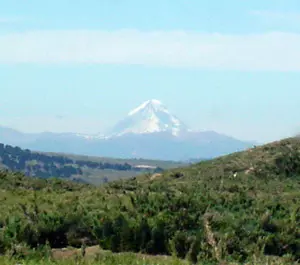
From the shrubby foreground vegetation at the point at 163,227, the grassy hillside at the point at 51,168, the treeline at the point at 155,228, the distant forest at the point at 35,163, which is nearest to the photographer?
the shrubby foreground vegetation at the point at 163,227

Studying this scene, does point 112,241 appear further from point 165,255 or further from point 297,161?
point 297,161

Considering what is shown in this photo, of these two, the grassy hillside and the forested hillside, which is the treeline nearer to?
the grassy hillside

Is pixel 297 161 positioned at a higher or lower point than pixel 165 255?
higher

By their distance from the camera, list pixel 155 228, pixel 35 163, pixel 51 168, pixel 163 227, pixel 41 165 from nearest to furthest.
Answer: pixel 155 228
pixel 163 227
pixel 51 168
pixel 35 163
pixel 41 165

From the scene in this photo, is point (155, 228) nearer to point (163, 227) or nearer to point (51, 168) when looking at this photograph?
point (163, 227)

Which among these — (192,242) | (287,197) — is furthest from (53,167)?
(192,242)

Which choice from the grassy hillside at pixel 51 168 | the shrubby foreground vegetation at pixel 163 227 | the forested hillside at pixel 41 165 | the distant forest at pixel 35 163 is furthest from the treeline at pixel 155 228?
the distant forest at pixel 35 163

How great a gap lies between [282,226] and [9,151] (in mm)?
172445

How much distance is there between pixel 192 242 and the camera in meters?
13.4

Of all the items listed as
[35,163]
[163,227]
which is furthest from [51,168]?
[163,227]

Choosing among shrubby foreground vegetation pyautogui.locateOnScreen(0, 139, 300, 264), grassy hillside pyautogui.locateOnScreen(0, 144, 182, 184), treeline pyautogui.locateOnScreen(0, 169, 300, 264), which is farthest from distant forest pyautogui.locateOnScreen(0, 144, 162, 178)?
treeline pyautogui.locateOnScreen(0, 169, 300, 264)

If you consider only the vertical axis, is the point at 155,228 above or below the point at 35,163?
below

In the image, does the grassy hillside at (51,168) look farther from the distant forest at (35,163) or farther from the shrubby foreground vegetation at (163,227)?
the shrubby foreground vegetation at (163,227)

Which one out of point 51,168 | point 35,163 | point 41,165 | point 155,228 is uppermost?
point 35,163
